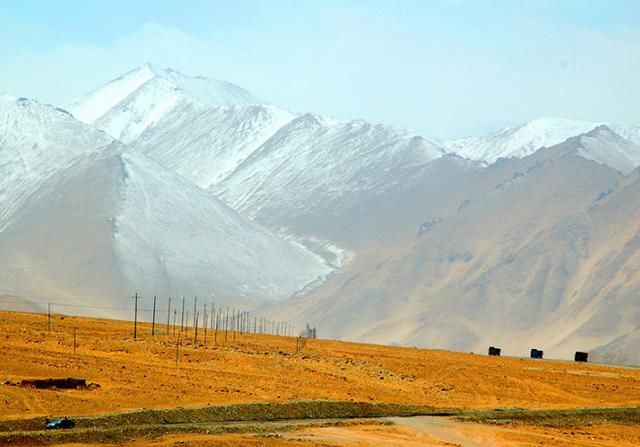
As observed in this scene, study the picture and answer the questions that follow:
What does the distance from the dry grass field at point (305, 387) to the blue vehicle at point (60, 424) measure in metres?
1.62

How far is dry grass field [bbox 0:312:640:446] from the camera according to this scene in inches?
2491

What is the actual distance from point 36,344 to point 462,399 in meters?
26.1

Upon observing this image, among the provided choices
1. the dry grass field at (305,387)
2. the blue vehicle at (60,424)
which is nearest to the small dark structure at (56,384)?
the dry grass field at (305,387)

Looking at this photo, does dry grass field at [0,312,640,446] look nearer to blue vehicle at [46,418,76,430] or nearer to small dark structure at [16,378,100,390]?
small dark structure at [16,378,100,390]

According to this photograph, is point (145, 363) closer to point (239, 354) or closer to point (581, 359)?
point (239, 354)

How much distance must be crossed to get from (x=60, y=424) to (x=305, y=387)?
23.6 meters

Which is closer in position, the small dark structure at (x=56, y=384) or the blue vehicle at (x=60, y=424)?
the blue vehicle at (x=60, y=424)

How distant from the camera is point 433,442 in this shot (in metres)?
62.4

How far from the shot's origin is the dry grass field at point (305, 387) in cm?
6328

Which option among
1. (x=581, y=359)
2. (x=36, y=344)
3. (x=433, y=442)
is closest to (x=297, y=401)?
(x=433, y=442)

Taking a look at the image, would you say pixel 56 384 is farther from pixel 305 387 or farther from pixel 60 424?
pixel 305 387

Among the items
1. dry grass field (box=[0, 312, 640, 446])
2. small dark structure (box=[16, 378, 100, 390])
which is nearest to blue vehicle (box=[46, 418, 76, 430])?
dry grass field (box=[0, 312, 640, 446])

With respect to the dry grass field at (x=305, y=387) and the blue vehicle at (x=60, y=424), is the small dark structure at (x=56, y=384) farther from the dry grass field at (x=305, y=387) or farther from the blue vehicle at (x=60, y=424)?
the blue vehicle at (x=60, y=424)

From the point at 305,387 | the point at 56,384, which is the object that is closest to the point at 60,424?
the point at 56,384
